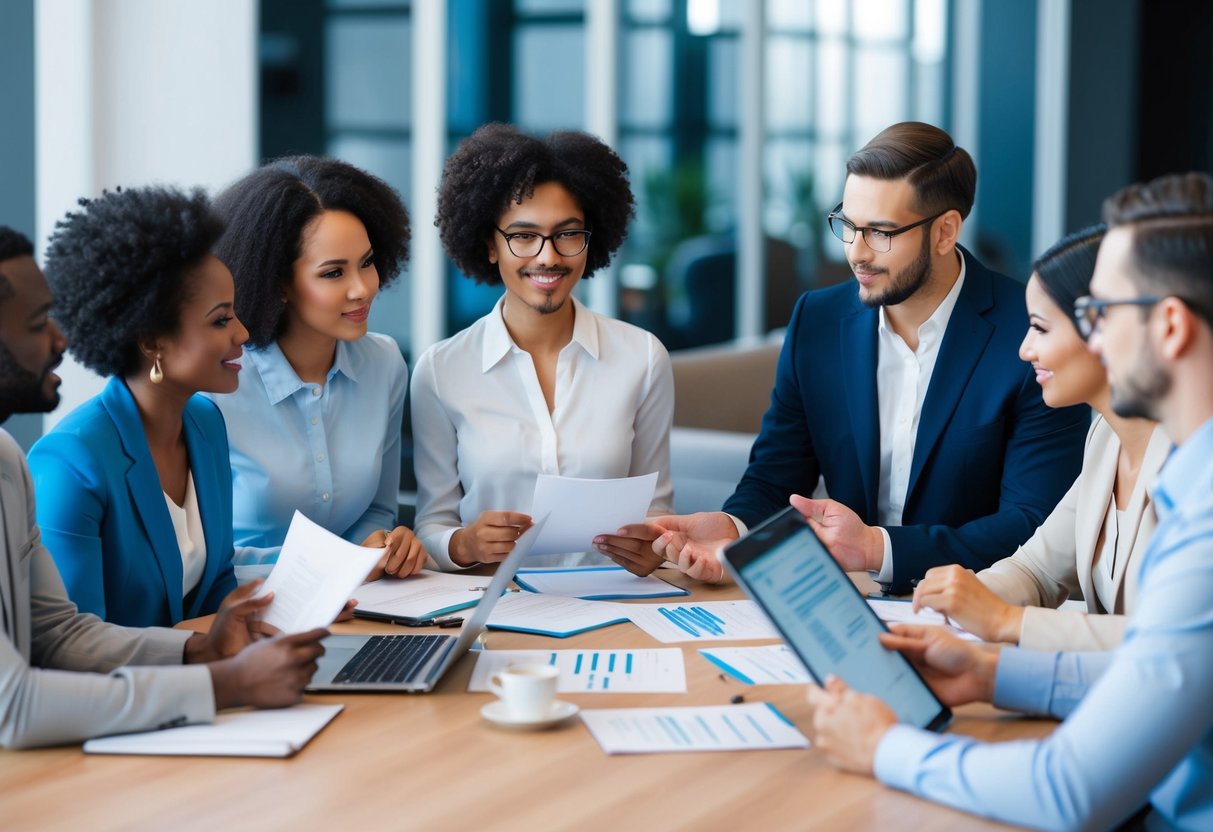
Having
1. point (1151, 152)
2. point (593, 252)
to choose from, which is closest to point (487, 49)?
point (593, 252)

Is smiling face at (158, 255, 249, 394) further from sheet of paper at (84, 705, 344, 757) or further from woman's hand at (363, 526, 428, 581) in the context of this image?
sheet of paper at (84, 705, 344, 757)

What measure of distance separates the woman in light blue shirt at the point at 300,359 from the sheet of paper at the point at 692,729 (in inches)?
40.9

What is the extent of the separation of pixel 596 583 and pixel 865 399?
0.78 metres

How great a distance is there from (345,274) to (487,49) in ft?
11.4

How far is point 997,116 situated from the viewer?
30.3 ft

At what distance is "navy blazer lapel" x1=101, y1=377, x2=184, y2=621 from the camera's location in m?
2.11

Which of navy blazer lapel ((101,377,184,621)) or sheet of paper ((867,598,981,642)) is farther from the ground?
navy blazer lapel ((101,377,184,621))

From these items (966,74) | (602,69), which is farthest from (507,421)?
(966,74)

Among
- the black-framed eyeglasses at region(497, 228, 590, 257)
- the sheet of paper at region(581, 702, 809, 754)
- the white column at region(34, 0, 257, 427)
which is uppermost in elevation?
the white column at region(34, 0, 257, 427)

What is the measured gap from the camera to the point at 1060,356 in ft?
6.78

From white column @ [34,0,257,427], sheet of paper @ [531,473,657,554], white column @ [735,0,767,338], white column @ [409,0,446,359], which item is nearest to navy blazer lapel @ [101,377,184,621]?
sheet of paper @ [531,473,657,554]

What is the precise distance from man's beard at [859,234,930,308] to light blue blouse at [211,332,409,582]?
3.58ft

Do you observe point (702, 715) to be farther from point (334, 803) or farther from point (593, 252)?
point (593, 252)

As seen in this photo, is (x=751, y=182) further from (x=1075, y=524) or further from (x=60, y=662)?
(x=60, y=662)
